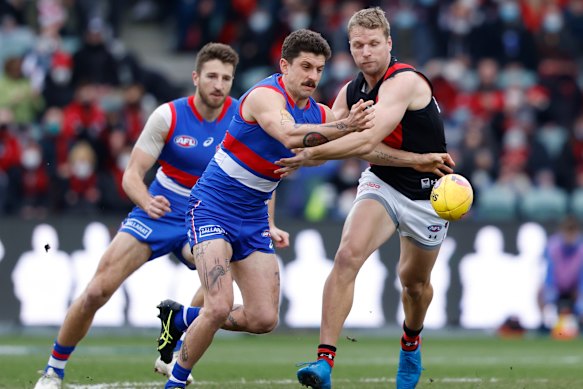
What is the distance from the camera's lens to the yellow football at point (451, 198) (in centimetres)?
966

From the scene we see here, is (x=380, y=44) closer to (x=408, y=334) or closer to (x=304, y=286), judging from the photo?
(x=408, y=334)

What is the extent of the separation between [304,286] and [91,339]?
3044mm

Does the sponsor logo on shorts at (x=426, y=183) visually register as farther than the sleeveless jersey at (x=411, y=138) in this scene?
Yes

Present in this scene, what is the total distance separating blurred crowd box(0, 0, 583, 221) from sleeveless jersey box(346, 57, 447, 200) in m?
9.21

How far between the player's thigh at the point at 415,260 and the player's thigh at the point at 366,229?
276mm

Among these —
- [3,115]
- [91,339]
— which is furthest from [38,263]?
[3,115]

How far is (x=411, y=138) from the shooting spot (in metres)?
9.95

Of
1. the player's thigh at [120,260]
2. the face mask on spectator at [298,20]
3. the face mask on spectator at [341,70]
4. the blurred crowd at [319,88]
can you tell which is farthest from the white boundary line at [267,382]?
the face mask on spectator at [298,20]

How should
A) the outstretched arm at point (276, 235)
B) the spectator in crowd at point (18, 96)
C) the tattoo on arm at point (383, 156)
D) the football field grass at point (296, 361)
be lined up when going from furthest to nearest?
1. the spectator in crowd at point (18, 96)
2. the football field grass at point (296, 361)
3. the outstretched arm at point (276, 235)
4. the tattoo on arm at point (383, 156)

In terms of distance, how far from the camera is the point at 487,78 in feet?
72.1

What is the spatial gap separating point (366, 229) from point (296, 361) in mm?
4680

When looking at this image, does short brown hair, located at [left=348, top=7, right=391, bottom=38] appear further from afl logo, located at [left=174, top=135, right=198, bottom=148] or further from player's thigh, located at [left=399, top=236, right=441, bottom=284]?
afl logo, located at [left=174, top=135, right=198, bottom=148]

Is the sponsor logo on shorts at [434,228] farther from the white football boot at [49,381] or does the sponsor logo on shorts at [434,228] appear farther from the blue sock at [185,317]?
the white football boot at [49,381]

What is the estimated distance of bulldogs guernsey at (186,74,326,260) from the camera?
9.39 meters
